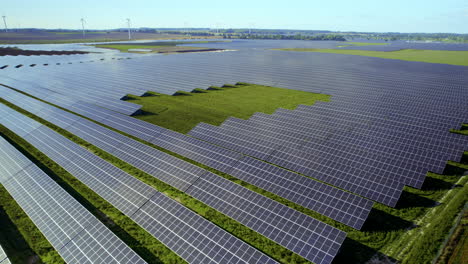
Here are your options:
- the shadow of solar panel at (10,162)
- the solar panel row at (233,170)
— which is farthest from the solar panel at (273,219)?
the shadow of solar panel at (10,162)

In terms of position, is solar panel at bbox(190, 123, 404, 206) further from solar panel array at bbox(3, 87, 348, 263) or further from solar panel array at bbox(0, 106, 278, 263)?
solar panel array at bbox(0, 106, 278, 263)

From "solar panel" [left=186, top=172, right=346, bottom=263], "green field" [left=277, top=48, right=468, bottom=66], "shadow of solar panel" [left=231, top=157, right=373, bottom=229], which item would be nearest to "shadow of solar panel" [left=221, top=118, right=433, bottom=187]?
"shadow of solar panel" [left=231, top=157, right=373, bottom=229]

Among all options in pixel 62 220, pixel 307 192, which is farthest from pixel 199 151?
pixel 62 220

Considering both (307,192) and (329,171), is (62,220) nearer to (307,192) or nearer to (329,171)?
(307,192)

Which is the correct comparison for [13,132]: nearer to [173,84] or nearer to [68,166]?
[68,166]

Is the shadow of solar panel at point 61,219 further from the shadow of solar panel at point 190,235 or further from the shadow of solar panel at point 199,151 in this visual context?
the shadow of solar panel at point 199,151

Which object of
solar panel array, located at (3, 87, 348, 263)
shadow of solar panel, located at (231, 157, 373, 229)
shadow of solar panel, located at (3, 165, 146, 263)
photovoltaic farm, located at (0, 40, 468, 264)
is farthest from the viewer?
shadow of solar panel, located at (231, 157, 373, 229)
